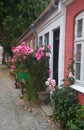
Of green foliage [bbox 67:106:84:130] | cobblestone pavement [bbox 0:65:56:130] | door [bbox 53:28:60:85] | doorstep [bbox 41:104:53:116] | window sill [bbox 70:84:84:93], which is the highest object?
door [bbox 53:28:60:85]

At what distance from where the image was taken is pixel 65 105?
628cm

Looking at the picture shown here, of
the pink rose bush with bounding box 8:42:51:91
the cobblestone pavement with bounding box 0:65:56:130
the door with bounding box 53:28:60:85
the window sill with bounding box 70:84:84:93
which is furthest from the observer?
the door with bounding box 53:28:60:85

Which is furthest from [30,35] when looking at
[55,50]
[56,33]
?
[56,33]

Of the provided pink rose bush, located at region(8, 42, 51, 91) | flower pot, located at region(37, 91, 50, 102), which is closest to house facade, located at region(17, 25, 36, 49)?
pink rose bush, located at region(8, 42, 51, 91)

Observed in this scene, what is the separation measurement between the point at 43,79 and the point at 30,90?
62 cm

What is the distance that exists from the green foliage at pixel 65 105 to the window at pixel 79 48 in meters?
0.37

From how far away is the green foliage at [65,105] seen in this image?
6105 mm

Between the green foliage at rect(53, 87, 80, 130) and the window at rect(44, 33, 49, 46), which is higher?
the window at rect(44, 33, 49, 46)

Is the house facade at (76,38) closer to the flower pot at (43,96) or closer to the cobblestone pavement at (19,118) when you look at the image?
the cobblestone pavement at (19,118)

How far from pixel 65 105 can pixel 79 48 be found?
4.36ft

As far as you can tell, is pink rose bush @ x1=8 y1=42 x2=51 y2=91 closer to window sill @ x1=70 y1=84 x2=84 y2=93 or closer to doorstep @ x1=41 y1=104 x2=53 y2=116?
doorstep @ x1=41 y1=104 x2=53 y2=116

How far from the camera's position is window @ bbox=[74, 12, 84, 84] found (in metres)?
6.23

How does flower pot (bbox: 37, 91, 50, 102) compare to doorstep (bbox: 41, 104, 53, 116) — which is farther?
flower pot (bbox: 37, 91, 50, 102)

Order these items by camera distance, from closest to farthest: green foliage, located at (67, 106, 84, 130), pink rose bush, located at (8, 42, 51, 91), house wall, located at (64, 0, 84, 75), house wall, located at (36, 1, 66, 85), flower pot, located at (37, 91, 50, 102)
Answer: green foliage, located at (67, 106, 84, 130) < house wall, located at (64, 0, 84, 75) < house wall, located at (36, 1, 66, 85) < flower pot, located at (37, 91, 50, 102) < pink rose bush, located at (8, 42, 51, 91)
